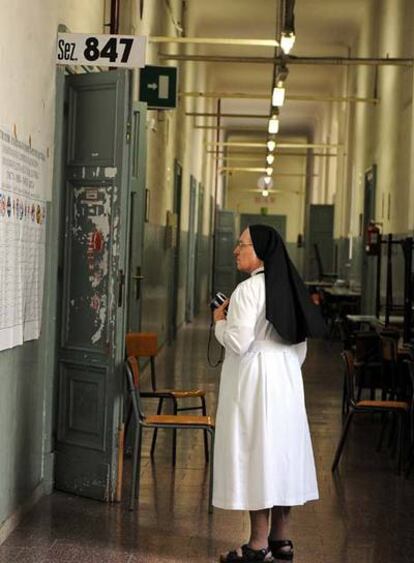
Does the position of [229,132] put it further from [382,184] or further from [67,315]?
[67,315]

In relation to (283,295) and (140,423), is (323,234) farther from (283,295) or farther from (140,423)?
(283,295)

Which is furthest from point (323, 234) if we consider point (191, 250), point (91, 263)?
point (91, 263)

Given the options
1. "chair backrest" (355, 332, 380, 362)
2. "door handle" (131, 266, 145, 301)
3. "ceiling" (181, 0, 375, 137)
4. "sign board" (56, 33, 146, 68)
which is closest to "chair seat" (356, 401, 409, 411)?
"chair backrest" (355, 332, 380, 362)

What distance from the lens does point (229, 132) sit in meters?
35.0

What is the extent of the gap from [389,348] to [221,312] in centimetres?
325

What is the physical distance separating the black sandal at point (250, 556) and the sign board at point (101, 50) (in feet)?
9.23

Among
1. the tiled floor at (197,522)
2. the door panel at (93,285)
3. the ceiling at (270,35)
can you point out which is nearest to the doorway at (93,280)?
the door panel at (93,285)

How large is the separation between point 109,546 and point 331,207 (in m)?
21.3

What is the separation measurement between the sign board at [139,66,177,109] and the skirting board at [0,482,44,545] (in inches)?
203

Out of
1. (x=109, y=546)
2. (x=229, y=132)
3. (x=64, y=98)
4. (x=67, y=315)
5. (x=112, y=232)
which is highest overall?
(x=229, y=132)

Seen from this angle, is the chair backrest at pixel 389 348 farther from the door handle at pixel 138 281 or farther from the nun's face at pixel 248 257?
the nun's face at pixel 248 257

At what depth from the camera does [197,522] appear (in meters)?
5.98

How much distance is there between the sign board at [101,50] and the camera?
6.29 m

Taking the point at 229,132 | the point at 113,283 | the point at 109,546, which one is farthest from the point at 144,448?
the point at 229,132
